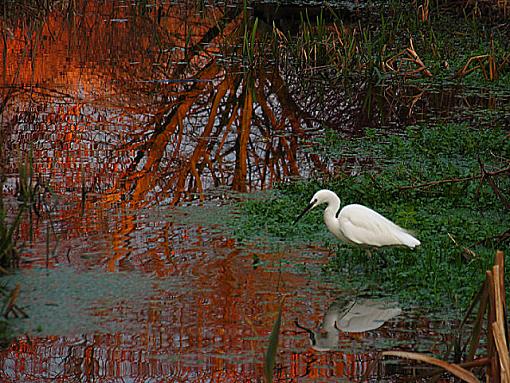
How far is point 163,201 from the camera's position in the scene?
23.9 ft

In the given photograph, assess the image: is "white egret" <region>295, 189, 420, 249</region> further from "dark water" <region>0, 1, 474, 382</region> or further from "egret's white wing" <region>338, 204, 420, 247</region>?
"dark water" <region>0, 1, 474, 382</region>

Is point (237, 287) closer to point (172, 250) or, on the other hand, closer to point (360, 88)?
point (172, 250)

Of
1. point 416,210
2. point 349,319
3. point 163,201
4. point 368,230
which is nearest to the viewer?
point 349,319

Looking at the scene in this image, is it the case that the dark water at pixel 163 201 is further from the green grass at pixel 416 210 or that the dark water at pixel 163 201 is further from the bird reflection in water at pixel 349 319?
the green grass at pixel 416 210

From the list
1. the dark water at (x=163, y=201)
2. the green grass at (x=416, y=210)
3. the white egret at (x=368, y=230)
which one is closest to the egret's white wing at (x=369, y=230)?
the white egret at (x=368, y=230)

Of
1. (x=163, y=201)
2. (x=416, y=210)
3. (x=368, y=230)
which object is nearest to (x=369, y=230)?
(x=368, y=230)

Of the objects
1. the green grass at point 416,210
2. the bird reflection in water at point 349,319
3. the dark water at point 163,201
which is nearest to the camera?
the dark water at point 163,201

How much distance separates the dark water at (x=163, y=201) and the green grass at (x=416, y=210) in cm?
26

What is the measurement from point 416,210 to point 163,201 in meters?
2.00

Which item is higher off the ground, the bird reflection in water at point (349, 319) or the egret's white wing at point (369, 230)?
the egret's white wing at point (369, 230)

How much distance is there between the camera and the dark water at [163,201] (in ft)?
15.1

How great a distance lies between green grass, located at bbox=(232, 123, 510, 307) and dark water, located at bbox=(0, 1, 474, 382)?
0.26 meters

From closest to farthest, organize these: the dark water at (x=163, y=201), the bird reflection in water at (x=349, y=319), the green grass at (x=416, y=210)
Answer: the dark water at (x=163, y=201)
the bird reflection in water at (x=349, y=319)
the green grass at (x=416, y=210)

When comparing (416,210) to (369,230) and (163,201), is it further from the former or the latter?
(163,201)
